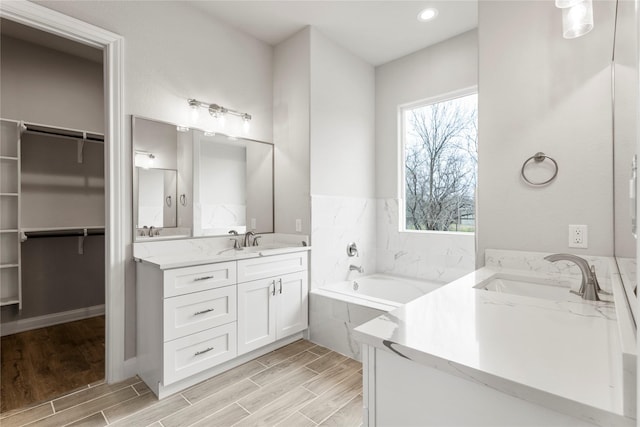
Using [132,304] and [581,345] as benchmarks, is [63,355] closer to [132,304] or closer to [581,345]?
[132,304]

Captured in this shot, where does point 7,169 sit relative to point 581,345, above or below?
above

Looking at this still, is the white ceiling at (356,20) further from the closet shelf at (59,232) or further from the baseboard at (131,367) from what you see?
the baseboard at (131,367)

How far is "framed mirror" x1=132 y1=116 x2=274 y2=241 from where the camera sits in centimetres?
235

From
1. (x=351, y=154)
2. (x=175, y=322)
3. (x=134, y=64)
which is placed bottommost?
(x=175, y=322)

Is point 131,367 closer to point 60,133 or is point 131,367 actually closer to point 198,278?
point 198,278

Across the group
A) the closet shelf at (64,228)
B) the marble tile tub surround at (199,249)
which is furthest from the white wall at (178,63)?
the closet shelf at (64,228)

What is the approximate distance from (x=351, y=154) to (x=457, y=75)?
50.5 inches

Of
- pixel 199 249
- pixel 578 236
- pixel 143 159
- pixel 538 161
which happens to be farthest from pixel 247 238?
pixel 578 236

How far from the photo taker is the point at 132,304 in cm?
226

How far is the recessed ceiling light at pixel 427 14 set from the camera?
2662 mm

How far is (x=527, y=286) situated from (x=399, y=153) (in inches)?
91.5

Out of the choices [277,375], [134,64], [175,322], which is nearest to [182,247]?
[175,322]

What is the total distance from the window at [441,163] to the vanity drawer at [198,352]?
2.26 metres

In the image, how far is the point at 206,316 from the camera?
7.02ft
